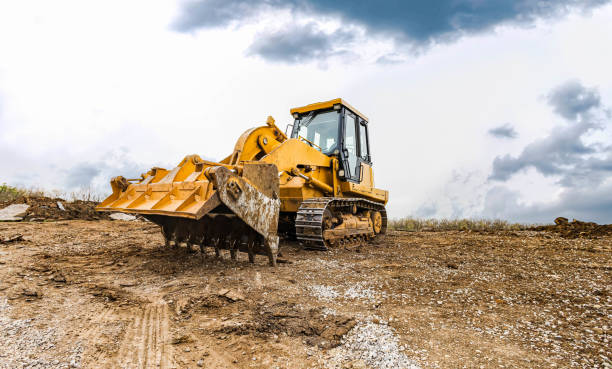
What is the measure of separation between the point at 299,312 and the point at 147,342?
135cm

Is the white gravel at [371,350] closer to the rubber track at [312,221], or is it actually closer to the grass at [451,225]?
the rubber track at [312,221]

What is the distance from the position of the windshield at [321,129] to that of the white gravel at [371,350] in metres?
5.74

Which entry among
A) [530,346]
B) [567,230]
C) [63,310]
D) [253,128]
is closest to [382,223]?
[253,128]

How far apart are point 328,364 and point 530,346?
1.67 meters

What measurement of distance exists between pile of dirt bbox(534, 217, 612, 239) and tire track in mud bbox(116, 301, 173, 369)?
1144 centimetres

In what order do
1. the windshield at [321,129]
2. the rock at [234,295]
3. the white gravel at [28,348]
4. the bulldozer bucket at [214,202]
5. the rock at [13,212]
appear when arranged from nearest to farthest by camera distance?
the white gravel at [28,348], the rock at [234,295], the bulldozer bucket at [214,202], the windshield at [321,129], the rock at [13,212]

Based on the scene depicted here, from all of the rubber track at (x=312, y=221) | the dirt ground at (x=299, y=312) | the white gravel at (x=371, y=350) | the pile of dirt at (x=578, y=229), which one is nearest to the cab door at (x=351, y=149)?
the rubber track at (x=312, y=221)

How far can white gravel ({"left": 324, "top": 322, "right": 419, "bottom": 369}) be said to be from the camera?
2482mm

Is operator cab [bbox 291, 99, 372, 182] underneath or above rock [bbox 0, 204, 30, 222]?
above

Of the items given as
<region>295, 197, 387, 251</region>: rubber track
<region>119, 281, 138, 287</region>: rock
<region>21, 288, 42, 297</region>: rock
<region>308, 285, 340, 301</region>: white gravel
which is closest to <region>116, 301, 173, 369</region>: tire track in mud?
<region>119, 281, 138, 287</region>: rock

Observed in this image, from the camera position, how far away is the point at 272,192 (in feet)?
16.6

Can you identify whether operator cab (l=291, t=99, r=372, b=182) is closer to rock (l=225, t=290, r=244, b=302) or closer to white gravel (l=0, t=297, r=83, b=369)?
rock (l=225, t=290, r=244, b=302)

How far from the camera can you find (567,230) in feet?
37.4

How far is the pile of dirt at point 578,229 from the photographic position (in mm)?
10195
